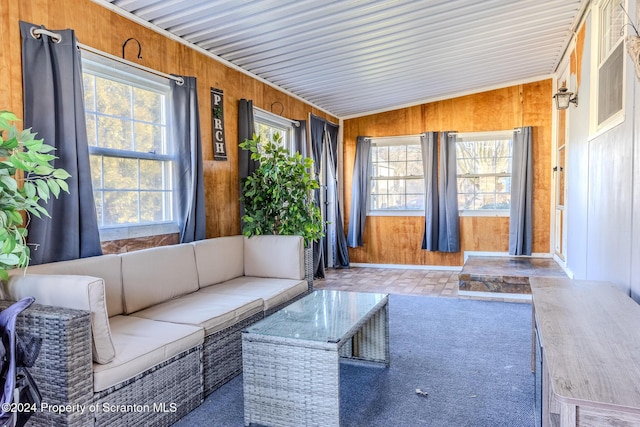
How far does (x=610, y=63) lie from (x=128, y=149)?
348 centimetres

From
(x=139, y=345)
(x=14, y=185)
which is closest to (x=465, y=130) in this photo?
(x=139, y=345)

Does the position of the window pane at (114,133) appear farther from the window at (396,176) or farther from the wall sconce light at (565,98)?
the window at (396,176)

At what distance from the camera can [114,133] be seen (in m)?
2.93

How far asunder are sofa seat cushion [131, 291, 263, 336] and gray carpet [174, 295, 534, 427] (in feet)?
1.29

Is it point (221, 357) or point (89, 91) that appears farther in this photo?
point (89, 91)

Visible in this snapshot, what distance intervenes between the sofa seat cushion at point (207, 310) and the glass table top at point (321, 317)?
12.6 inches

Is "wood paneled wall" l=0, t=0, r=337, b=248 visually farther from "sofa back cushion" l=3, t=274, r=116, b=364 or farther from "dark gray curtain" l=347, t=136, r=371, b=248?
"dark gray curtain" l=347, t=136, r=371, b=248

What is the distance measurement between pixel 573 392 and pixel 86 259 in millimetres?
2403

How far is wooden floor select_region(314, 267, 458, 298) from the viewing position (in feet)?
16.1

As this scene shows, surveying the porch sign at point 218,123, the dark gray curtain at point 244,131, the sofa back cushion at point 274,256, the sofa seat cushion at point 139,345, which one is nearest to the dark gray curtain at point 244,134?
the dark gray curtain at point 244,131

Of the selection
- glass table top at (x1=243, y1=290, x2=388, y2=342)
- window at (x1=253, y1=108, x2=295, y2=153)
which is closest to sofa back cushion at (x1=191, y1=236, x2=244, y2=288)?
glass table top at (x1=243, y1=290, x2=388, y2=342)

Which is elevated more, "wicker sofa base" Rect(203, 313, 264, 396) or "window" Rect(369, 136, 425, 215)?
"window" Rect(369, 136, 425, 215)

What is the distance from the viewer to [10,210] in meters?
1.64

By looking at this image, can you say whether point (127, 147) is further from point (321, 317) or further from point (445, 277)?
point (445, 277)
